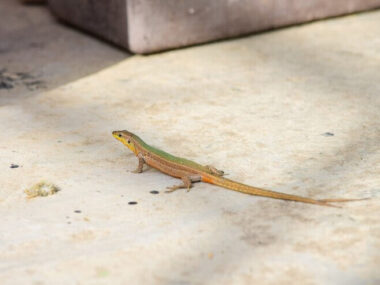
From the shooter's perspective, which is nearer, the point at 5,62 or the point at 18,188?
the point at 18,188

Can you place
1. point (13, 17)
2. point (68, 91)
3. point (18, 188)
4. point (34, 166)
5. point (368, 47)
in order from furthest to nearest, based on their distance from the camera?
1. point (13, 17)
2. point (368, 47)
3. point (68, 91)
4. point (34, 166)
5. point (18, 188)

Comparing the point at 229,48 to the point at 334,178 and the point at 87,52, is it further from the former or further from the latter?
the point at 334,178

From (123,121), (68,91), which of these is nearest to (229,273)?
(123,121)

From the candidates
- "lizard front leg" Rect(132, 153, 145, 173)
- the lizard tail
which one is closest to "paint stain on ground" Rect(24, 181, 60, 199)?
"lizard front leg" Rect(132, 153, 145, 173)

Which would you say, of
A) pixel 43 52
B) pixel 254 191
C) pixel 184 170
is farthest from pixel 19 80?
pixel 254 191

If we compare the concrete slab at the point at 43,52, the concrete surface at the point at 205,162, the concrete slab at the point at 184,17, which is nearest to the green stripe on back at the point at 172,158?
the concrete surface at the point at 205,162

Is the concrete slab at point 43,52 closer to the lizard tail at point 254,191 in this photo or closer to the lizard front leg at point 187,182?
the lizard front leg at point 187,182
